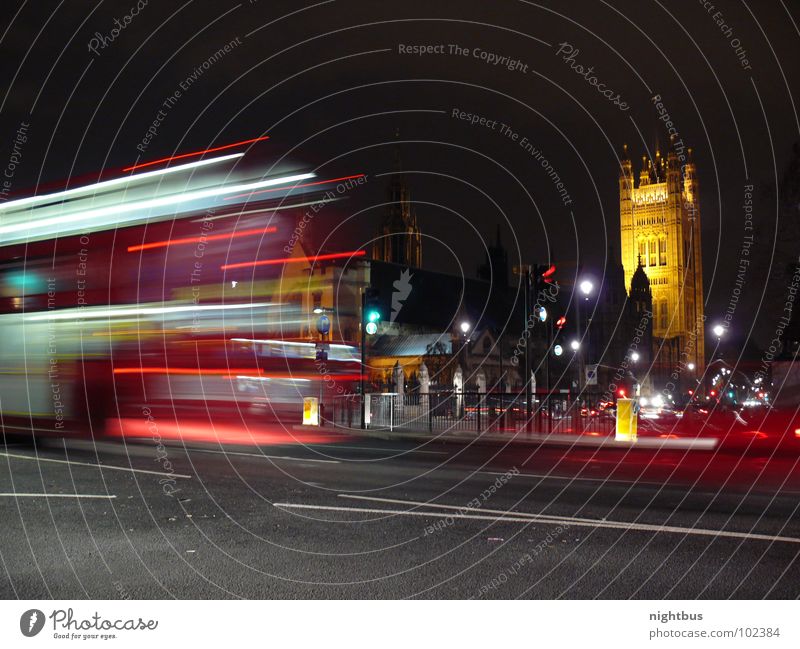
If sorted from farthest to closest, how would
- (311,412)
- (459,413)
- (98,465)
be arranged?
(459,413) < (311,412) < (98,465)

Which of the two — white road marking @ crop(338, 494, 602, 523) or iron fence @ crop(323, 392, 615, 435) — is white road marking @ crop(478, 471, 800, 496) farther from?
iron fence @ crop(323, 392, 615, 435)

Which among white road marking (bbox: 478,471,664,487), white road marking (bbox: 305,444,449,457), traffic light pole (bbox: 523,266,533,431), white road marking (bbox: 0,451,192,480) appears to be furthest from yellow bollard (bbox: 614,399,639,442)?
white road marking (bbox: 0,451,192,480)

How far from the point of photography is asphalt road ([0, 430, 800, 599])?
592 cm

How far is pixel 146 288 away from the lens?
14688 millimetres

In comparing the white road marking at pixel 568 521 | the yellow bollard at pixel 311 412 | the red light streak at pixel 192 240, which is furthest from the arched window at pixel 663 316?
the white road marking at pixel 568 521

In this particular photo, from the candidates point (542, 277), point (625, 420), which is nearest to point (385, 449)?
point (625, 420)

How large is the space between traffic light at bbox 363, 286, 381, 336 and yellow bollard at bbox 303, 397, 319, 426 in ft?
10.3

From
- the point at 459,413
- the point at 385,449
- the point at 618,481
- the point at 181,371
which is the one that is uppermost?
the point at 181,371

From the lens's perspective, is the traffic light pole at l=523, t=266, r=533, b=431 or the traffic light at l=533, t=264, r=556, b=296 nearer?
the traffic light at l=533, t=264, r=556, b=296

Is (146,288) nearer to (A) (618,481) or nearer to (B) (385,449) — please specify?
(B) (385,449)

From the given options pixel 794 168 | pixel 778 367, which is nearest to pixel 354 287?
pixel 778 367

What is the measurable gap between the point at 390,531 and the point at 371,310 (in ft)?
61.7

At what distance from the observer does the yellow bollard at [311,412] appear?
2689 centimetres

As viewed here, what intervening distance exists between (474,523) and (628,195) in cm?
13821
